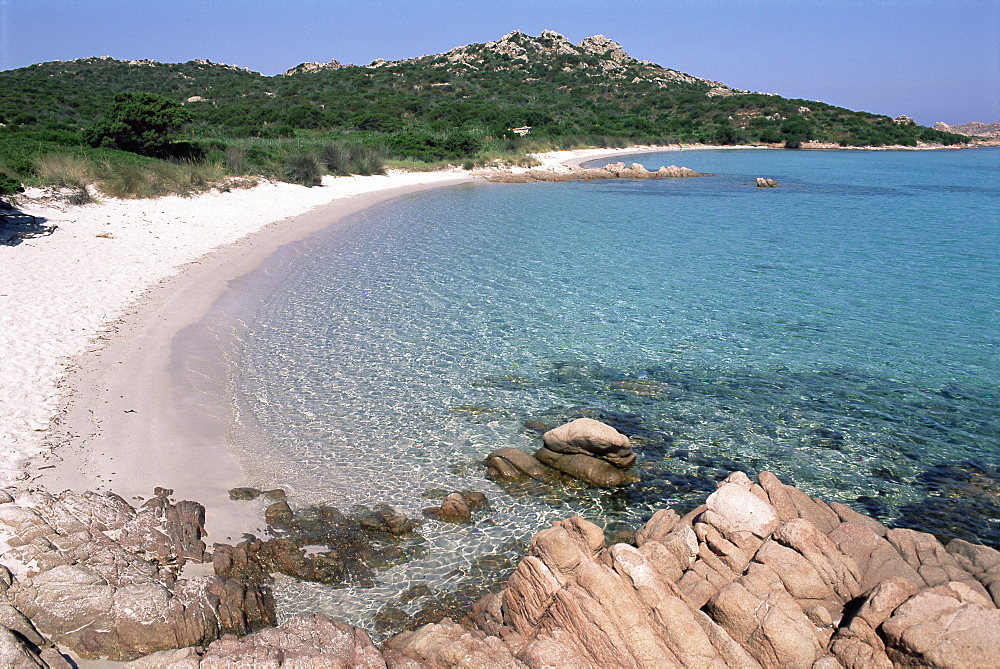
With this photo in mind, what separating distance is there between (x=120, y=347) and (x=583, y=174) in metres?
36.8

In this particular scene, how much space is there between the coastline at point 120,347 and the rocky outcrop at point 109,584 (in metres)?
0.54

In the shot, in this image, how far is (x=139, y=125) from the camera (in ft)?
84.5

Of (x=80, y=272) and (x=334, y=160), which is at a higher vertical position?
(x=334, y=160)

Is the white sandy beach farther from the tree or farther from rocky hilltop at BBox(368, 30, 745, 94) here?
rocky hilltop at BBox(368, 30, 745, 94)

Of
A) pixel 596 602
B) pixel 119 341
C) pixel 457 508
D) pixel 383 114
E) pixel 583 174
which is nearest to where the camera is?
pixel 596 602

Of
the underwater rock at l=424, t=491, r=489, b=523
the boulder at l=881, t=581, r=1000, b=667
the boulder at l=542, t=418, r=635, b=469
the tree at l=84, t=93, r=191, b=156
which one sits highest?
the tree at l=84, t=93, r=191, b=156

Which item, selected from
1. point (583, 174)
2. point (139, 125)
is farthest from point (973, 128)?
point (139, 125)

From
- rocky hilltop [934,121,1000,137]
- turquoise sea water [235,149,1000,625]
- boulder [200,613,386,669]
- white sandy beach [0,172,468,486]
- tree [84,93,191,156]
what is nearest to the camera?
boulder [200,613,386,669]

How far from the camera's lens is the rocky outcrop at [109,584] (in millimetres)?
4555

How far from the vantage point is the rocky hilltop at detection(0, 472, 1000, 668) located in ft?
13.8

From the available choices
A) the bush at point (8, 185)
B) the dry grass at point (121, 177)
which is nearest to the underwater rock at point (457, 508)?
the bush at point (8, 185)

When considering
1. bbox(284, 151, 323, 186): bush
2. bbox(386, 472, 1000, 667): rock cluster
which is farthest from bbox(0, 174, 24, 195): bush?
bbox(386, 472, 1000, 667): rock cluster

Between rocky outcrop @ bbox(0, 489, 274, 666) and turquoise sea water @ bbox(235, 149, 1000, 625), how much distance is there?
668 mm

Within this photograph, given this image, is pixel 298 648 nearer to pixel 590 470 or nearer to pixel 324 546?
pixel 324 546
